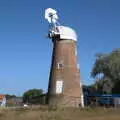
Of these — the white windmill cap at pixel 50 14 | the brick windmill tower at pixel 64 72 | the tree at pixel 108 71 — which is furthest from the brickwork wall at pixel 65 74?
the tree at pixel 108 71

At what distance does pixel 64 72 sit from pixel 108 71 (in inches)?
705

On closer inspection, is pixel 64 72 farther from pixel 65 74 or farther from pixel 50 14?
pixel 50 14

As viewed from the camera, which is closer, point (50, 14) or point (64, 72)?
point (64, 72)

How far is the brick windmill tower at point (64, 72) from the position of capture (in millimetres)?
54562

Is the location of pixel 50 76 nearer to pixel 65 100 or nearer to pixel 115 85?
pixel 65 100

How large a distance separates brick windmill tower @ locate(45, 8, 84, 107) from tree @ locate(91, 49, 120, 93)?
1423 cm

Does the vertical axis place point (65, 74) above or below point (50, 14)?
below

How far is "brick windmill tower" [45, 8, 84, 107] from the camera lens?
54.6m

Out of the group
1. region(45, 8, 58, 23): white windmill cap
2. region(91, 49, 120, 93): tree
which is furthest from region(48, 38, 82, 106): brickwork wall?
region(91, 49, 120, 93): tree

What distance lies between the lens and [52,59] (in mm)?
56656

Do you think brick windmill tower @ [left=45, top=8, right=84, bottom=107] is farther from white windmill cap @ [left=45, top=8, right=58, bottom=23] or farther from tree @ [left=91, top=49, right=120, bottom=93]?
tree @ [left=91, top=49, right=120, bottom=93]

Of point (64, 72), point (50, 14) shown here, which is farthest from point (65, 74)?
point (50, 14)

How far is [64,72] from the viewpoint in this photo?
181ft

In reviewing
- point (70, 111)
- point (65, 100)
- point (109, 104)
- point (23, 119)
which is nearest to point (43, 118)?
point (23, 119)
